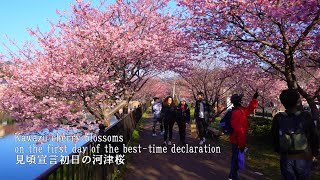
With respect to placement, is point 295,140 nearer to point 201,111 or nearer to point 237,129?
point 237,129

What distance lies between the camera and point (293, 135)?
3.47m

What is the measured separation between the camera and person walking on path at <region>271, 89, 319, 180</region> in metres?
3.46

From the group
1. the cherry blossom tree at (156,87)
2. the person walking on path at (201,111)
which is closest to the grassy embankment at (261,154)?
the person walking on path at (201,111)

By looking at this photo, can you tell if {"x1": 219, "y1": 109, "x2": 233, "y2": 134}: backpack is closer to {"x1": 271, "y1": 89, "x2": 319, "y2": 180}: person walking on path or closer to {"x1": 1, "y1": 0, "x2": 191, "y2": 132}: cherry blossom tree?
{"x1": 271, "y1": 89, "x2": 319, "y2": 180}: person walking on path

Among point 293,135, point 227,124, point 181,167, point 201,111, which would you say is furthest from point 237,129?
point 201,111

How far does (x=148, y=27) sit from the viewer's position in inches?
518

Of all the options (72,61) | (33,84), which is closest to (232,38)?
(72,61)

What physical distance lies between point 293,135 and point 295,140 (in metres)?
0.06

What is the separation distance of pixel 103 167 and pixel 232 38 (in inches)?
188

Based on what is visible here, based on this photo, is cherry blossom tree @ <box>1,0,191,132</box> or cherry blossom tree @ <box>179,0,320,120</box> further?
cherry blossom tree @ <box>1,0,191,132</box>

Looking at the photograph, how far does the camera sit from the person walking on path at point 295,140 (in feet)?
11.3

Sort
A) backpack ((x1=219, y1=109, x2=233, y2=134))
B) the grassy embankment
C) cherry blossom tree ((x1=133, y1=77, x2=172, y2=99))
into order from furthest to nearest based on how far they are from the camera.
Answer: cherry blossom tree ((x1=133, y1=77, x2=172, y2=99)) → the grassy embankment → backpack ((x1=219, y1=109, x2=233, y2=134))

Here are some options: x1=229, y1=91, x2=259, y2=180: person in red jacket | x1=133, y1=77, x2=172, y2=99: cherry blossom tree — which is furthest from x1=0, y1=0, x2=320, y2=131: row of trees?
x1=133, y1=77, x2=172, y2=99: cherry blossom tree

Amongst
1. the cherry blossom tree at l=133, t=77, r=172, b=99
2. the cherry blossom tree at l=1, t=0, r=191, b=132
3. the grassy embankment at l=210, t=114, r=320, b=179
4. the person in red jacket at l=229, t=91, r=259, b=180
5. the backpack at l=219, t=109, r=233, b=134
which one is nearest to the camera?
the person in red jacket at l=229, t=91, r=259, b=180
